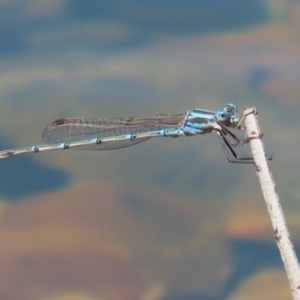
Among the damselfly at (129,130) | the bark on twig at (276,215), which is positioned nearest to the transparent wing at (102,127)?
the damselfly at (129,130)

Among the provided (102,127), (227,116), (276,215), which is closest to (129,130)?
(102,127)

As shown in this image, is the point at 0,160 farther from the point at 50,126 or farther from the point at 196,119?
the point at 196,119

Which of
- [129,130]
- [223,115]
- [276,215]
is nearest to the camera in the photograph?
[276,215]

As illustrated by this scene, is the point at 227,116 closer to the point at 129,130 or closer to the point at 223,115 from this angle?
the point at 223,115

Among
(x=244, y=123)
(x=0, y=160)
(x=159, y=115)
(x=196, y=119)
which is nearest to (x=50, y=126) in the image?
(x=0, y=160)

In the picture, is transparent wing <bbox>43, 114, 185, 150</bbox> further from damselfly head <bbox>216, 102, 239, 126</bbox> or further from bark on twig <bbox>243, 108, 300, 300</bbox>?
bark on twig <bbox>243, 108, 300, 300</bbox>

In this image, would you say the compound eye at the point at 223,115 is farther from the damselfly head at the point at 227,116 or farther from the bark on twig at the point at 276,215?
the bark on twig at the point at 276,215
